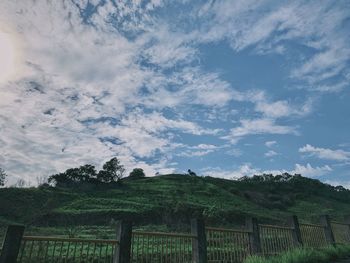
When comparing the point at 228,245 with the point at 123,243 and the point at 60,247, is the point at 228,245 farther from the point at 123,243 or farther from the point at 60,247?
the point at 60,247

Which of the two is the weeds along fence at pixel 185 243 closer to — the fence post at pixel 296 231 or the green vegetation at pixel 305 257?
the fence post at pixel 296 231

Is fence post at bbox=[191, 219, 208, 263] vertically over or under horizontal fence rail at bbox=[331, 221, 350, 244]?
under

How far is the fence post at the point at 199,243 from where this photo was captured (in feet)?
28.9

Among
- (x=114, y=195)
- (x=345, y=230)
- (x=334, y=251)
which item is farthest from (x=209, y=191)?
(x=334, y=251)

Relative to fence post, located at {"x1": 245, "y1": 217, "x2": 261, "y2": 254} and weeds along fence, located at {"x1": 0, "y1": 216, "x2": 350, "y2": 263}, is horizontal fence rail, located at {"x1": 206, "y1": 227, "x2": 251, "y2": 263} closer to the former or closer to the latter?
weeds along fence, located at {"x1": 0, "y1": 216, "x2": 350, "y2": 263}

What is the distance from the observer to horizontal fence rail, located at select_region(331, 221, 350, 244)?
16.3 meters

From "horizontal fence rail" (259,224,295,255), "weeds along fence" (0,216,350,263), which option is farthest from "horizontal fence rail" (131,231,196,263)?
"horizontal fence rail" (259,224,295,255)

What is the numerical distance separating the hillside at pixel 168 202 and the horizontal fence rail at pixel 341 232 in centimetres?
2159

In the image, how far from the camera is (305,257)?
1062 cm

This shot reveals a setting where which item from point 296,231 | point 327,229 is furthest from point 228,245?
point 327,229

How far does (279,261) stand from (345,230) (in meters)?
9.60

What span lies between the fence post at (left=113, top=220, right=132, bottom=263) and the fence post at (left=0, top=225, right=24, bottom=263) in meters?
2.20

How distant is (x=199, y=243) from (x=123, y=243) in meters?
2.44

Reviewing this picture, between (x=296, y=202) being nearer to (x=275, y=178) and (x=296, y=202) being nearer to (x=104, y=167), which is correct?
(x=275, y=178)
